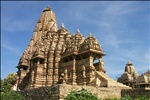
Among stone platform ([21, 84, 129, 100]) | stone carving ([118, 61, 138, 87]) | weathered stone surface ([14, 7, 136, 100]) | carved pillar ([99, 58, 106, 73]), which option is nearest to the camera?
stone platform ([21, 84, 129, 100])

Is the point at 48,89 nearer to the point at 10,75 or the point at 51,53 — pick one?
the point at 51,53

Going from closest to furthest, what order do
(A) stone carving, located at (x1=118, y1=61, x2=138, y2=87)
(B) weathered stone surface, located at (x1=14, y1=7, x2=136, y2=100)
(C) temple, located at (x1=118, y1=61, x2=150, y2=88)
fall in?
(B) weathered stone surface, located at (x1=14, y1=7, x2=136, y2=100), (C) temple, located at (x1=118, y1=61, x2=150, y2=88), (A) stone carving, located at (x1=118, y1=61, x2=138, y2=87)

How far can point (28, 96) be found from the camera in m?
26.8

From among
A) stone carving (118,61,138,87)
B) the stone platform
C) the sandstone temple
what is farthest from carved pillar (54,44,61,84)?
stone carving (118,61,138,87)

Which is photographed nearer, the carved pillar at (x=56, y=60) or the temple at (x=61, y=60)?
the temple at (x=61, y=60)

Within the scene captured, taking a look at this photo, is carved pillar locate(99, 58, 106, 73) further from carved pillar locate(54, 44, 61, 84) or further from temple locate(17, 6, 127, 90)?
carved pillar locate(54, 44, 61, 84)

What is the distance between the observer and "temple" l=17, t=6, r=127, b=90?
33.2 meters

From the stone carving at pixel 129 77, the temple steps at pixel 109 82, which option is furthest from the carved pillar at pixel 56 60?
the stone carving at pixel 129 77

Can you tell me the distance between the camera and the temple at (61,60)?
33188mm

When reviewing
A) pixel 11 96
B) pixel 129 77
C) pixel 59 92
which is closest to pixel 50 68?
pixel 11 96

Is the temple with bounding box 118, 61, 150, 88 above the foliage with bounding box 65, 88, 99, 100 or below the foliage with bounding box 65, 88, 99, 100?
above

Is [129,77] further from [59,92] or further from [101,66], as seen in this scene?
[59,92]

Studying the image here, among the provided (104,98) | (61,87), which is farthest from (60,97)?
(104,98)

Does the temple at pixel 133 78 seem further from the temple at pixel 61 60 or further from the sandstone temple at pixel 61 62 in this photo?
the temple at pixel 61 60
